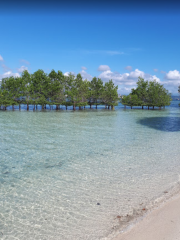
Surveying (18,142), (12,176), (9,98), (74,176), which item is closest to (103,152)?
(74,176)

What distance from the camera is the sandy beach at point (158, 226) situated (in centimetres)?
318

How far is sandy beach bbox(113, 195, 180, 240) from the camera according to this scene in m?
3.18

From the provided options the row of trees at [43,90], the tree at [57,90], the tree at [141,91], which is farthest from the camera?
the tree at [141,91]

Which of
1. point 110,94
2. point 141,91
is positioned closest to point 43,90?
point 110,94

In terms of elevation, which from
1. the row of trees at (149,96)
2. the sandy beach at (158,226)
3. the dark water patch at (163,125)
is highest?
the row of trees at (149,96)

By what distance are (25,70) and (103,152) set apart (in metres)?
40.0

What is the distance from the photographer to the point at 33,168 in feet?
23.1

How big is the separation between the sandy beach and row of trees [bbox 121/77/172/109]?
2069 inches

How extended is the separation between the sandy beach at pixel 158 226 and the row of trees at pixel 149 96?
172 feet

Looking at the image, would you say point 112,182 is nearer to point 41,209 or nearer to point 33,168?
point 41,209

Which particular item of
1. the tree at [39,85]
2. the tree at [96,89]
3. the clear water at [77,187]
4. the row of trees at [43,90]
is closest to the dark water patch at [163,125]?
the clear water at [77,187]

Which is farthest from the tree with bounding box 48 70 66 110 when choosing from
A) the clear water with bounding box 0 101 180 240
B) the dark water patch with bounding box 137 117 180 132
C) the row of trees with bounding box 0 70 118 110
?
the clear water with bounding box 0 101 180 240

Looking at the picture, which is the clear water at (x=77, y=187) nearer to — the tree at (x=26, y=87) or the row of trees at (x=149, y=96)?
the tree at (x=26, y=87)

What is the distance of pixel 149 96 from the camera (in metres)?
54.9
